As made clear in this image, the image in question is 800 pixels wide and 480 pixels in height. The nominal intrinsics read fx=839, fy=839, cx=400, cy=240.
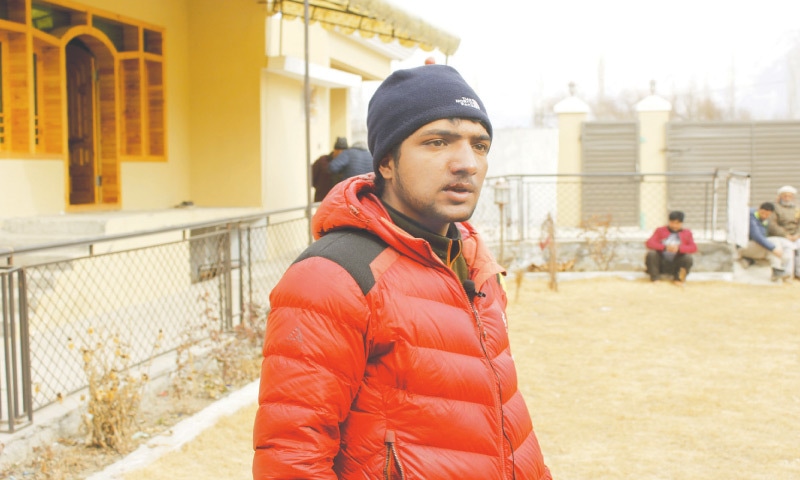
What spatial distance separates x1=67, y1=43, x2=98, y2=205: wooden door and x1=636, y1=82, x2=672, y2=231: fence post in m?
12.6

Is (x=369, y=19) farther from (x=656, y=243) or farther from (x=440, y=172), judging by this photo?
(x=440, y=172)

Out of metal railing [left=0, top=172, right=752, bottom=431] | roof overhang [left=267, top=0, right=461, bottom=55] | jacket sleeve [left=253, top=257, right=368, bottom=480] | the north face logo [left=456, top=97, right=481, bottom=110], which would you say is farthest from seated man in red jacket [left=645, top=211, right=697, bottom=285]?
→ jacket sleeve [left=253, top=257, right=368, bottom=480]

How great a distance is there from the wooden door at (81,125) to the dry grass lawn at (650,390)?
530cm

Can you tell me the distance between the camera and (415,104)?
185 centimetres

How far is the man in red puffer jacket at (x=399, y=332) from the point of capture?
164cm

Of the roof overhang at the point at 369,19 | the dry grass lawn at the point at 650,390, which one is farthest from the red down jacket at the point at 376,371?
the roof overhang at the point at 369,19

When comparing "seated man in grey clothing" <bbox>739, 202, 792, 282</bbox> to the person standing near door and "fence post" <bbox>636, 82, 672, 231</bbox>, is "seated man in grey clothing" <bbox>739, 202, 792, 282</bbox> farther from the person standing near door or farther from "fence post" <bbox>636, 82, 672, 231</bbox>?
the person standing near door

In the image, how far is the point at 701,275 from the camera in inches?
503

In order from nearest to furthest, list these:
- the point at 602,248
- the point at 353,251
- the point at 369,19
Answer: the point at 353,251
the point at 369,19
the point at 602,248

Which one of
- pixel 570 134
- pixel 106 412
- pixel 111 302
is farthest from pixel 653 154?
pixel 106 412

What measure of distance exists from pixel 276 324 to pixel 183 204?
31.4 ft

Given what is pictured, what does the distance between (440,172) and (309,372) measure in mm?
527

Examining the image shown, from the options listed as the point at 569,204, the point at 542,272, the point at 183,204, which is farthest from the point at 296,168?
the point at 569,204

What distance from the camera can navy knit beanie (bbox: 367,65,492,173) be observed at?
184cm
